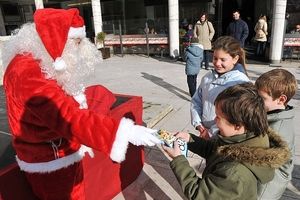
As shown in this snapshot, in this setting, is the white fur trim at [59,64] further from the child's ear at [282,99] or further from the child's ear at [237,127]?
the child's ear at [282,99]

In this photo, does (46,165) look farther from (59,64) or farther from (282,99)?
(282,99)

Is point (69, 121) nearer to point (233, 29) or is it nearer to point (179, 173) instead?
point (179, 173)

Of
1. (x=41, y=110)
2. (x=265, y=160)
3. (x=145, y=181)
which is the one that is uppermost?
(x=41, y=110)

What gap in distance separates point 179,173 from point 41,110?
0.81 m

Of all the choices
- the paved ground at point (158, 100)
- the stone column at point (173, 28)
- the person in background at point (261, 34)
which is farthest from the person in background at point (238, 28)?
the stone column at point (173, 28)

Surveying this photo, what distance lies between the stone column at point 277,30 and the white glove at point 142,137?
9729 mm

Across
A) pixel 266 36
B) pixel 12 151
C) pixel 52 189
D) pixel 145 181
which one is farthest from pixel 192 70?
pixel 266 36

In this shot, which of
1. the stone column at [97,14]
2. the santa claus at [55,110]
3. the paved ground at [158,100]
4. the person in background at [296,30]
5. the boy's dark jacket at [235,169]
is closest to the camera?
the boy's dark jacket at [235,169]

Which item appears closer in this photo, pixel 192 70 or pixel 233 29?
pixel 192 70

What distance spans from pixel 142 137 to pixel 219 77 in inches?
55.0

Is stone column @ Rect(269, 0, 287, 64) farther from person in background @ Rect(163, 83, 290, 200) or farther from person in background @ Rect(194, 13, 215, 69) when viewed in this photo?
person in background @ Rect(163, 83, 290, 200)

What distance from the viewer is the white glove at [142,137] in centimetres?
164

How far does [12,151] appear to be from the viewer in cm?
271

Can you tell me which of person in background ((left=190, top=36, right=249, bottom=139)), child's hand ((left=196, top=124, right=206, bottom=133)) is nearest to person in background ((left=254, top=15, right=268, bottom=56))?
person in background ((left=190, top=36, right=249, bottom=139))
